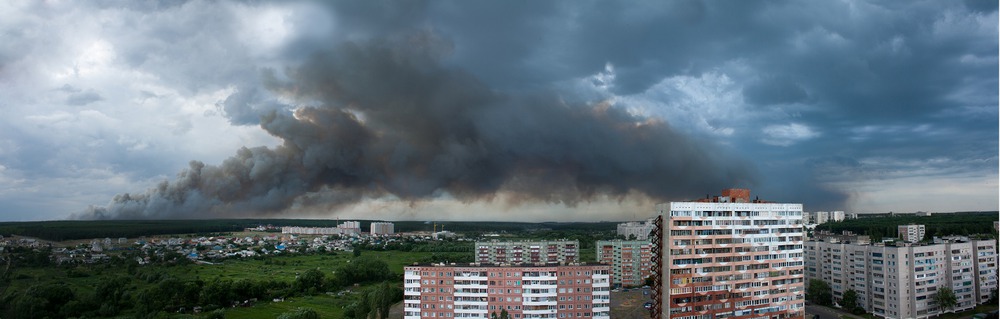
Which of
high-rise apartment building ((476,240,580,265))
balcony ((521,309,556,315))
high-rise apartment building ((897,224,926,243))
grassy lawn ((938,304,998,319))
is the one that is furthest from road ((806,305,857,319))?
high-rise apartment building ((897,224,926,243))

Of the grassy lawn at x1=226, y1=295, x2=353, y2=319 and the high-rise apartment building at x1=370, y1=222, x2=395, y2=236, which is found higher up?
the high-rise apartment building at x1=370, y1=222, x2=395, y2=236

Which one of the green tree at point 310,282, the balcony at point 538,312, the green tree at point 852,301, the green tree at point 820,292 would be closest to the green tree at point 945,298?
the green tree at point 852,301

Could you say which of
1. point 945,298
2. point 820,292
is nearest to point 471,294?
point 820,292

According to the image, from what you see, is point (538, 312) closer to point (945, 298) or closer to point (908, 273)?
point (908, 273)

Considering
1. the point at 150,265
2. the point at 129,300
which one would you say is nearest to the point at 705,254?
the point at 129,300

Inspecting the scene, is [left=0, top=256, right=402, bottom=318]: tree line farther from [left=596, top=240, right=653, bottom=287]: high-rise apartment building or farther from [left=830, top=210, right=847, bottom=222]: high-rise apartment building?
[left=830, top=210, right=847, bottom=222]: high-rise apartment building

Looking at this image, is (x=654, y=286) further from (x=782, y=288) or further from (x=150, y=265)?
(x=150, y=265)
